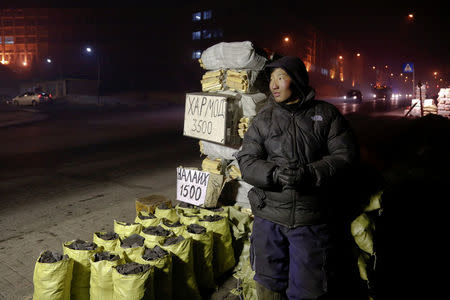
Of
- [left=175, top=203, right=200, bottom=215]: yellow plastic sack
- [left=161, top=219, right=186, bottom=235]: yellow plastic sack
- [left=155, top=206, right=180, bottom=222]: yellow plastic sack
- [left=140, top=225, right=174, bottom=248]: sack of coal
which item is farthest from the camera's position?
[left=175, top=203, right=200, bottom=215]: yellow plastic sack

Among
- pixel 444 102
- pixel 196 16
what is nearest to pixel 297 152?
pixel 444 102

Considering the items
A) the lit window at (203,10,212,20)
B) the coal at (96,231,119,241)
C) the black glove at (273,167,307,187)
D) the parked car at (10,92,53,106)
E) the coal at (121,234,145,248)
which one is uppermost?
the lit window at (203,10,212,20)

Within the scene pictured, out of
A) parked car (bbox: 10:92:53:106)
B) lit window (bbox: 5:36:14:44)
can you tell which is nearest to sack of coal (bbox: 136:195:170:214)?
parked car (bbox: 10:92:53:106)

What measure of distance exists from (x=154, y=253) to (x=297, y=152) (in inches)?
58.3

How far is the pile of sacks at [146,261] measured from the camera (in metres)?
2.71

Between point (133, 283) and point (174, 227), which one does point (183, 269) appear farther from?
point (133, 283)

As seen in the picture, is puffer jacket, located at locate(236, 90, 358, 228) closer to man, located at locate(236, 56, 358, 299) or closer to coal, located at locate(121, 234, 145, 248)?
man, located at locate(236, 56, 358, 299)

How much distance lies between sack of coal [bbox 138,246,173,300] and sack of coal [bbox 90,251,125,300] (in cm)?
22

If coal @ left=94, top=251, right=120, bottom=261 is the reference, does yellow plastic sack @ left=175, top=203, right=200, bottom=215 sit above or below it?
above

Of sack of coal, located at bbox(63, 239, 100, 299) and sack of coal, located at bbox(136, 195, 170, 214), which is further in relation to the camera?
sack of coal, located at bbox(136, 195, 170, 214)

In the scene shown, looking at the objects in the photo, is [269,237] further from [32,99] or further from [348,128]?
[32,99]

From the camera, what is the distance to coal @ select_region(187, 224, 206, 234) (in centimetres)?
337

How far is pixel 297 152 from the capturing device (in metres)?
2.45

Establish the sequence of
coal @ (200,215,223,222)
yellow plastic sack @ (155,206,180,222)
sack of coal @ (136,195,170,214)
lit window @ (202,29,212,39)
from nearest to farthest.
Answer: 1. coal @ (200,215,223,222)
2. yellow plastic sack @ (155,206,180,222)
3. sack of coal @ (136,195,170,214)
4. lit window @ (202,29,212,39)
